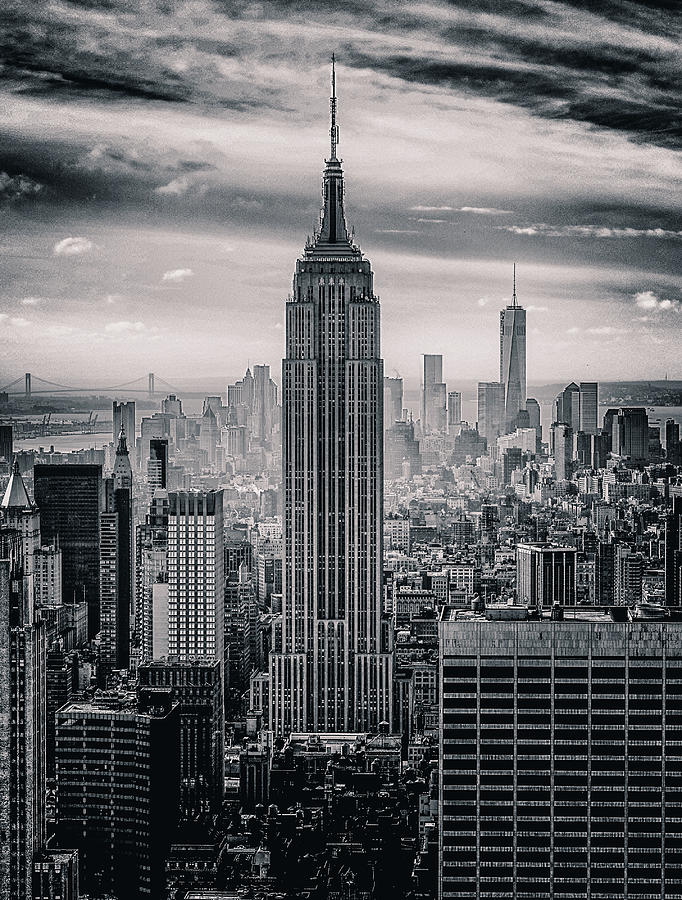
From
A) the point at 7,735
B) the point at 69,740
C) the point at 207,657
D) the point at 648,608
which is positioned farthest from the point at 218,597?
the point at 648,608

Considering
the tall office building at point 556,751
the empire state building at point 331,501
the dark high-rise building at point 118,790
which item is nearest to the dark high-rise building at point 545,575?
the tall office building at point 556,751

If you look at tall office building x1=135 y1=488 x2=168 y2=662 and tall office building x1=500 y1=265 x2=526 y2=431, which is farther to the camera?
tall office building x1=135 y1=488 x2=168 y2=662

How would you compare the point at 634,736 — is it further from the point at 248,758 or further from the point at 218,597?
the point at 218,597

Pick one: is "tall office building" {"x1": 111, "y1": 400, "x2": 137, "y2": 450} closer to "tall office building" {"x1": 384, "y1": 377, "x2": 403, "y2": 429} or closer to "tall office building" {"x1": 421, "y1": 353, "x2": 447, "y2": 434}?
"tall office building" {"x1": 421, "y1": 353, "x2": 447, "y2": 434}

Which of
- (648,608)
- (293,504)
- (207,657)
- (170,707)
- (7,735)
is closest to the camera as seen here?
(648,608)

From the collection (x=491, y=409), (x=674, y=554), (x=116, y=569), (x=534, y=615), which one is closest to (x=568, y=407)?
(x=491, y=409)

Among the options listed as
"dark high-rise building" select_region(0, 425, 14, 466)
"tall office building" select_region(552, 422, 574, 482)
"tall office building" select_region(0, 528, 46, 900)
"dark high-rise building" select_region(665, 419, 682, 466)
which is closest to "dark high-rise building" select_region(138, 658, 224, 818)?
"tall office building" select_region(0, 528, 46, 900)
